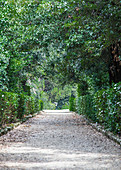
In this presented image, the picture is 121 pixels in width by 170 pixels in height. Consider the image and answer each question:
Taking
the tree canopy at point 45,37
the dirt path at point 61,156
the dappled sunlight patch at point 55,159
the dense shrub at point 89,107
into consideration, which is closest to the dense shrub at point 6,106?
the tree canopy at point 45,37

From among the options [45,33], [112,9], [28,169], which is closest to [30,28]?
[45,33]

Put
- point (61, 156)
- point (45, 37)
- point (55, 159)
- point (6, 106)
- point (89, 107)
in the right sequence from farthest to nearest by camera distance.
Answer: point (89, 107) → point (45, 37) → point (6, 106) → point (61, 156) → point (55, 159)

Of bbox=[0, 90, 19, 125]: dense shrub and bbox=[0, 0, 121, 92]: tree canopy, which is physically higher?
bbox=[0, 0, 121, 92]: tree canopy

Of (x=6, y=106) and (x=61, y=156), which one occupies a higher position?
(x=6, y=106)

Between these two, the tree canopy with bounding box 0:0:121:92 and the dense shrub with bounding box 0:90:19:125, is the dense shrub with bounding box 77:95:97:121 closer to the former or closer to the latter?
the tree canopy with bounding box 0:0:121:92

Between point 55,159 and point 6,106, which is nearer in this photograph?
point 55,159


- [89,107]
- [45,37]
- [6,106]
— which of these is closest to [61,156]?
[6,106]

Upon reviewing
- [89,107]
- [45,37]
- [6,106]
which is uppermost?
[45,37]

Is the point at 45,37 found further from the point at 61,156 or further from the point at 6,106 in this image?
the point at 61,156

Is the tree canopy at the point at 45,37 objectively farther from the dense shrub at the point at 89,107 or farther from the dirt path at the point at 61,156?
the dirt path at the point at 61,156

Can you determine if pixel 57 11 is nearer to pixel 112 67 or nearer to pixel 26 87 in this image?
pixel 112 67

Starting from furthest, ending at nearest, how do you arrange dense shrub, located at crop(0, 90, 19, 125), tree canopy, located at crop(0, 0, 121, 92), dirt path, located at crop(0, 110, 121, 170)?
tree canopy, located at crop(0, 0, 121, 92)
dense shrub, located at crop(0, 90, 19, 125)
dirt path, located at crop(0, 110, 121, 170)

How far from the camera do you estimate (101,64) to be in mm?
16266

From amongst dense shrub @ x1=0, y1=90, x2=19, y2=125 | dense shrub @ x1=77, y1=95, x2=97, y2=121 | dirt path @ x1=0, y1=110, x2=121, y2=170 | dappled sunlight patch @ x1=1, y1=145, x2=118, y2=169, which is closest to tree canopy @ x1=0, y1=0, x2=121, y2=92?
dense shrub @ x1=0, y1=90, x2=19, y2=125
